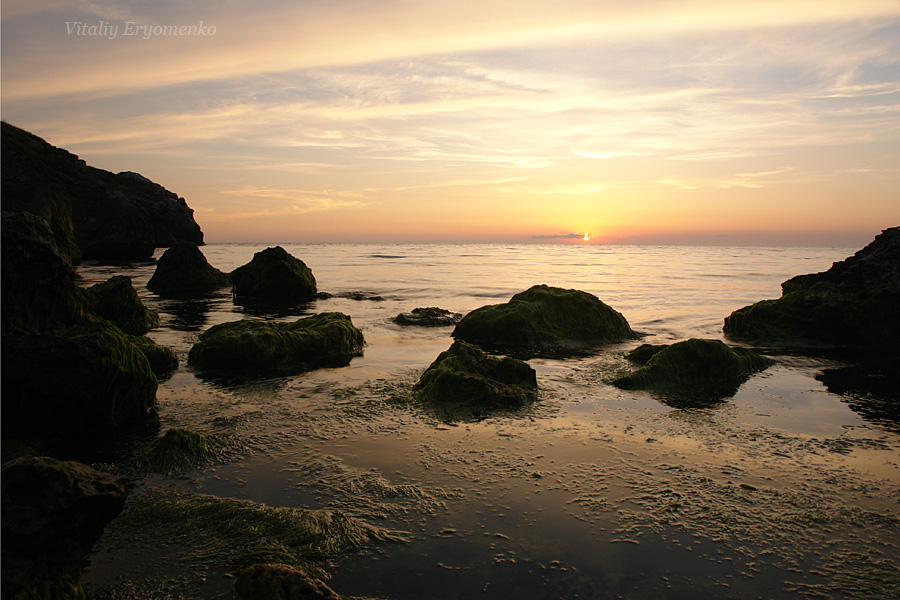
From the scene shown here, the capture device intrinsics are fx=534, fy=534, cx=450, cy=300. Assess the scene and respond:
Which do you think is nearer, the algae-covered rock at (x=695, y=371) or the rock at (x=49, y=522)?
the rock at (x=49, y=522)

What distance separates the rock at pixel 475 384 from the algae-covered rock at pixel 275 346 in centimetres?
274

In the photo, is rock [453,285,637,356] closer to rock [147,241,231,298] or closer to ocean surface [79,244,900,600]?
ocean surface [79,244,900,600]

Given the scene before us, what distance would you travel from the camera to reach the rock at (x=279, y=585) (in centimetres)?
314

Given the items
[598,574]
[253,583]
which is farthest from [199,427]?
[598,574]

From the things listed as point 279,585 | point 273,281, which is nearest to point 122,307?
point 273,281

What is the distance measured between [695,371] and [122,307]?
12661 millimetres

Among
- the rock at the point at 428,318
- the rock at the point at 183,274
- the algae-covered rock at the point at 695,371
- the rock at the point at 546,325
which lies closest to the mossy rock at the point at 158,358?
the rock at the point at 546,325

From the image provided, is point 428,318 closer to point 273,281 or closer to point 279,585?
point 273,281

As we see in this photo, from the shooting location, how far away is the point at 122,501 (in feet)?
12.7

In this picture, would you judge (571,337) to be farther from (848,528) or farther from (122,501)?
(122,501)

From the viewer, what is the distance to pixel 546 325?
12594mm

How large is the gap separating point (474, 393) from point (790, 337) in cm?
931

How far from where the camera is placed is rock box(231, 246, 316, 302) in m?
21.2

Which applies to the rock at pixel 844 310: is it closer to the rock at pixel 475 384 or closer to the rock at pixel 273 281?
the rock at pixel 475 384
